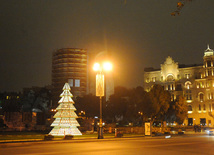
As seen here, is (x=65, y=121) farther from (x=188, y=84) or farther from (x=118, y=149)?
(x=188, y=84)

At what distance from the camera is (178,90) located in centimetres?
10075

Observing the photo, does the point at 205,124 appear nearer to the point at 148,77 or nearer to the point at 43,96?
the point at 148,77

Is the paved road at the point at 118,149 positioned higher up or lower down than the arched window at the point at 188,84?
lower down

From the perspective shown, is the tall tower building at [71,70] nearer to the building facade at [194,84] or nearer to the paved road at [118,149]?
the building facade at [194,84]

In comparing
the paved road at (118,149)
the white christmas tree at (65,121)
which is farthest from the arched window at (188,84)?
the paved road at (118,149)

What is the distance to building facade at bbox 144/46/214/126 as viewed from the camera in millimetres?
93562

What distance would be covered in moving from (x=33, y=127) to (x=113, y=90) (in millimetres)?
84454

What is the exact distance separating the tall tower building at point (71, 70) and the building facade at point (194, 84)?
42030 mm

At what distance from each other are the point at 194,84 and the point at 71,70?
60800 mm

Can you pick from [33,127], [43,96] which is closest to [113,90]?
[43,96]

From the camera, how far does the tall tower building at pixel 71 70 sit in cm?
13212

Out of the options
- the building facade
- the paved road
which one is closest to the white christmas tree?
the paved road

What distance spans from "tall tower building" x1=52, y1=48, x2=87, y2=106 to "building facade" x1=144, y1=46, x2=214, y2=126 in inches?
1655

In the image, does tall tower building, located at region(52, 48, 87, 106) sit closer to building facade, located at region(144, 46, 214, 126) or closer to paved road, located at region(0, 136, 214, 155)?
building facade, located at region(144, 46, 214, 126)
